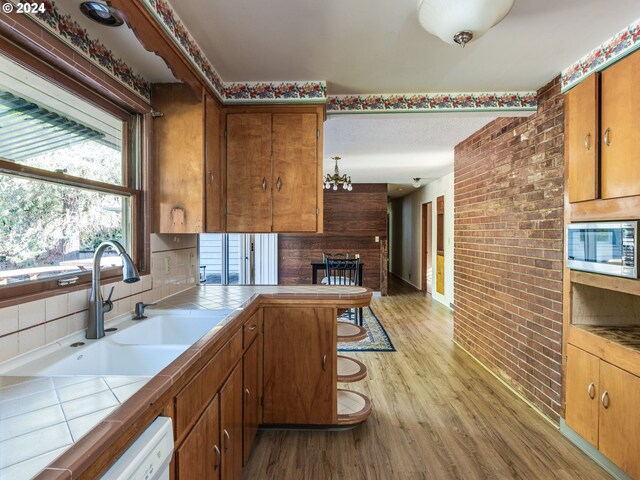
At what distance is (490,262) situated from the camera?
3.09 meters

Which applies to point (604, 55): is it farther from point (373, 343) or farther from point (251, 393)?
point (373, 343)

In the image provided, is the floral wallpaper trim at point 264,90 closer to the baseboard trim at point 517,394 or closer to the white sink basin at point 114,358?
the white sink basin at point 114,358

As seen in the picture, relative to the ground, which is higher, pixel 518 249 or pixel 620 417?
pixel 518 249

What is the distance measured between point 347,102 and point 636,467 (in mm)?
2678

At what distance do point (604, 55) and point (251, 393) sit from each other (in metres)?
2.74


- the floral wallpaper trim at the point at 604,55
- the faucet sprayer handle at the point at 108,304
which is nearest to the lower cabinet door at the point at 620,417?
the floral wallpaper trim at the point at 604,55

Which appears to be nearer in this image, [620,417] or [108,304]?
[108,304]

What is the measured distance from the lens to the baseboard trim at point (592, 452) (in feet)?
5.87

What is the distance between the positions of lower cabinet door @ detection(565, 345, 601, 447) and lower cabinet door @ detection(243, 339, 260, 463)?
1.92 metres

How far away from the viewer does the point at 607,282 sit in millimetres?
1848

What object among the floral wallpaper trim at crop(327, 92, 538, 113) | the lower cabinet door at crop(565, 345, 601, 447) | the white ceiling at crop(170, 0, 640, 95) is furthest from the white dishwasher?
the floral wallpaper trim at crop(327, 92, 538, 113)

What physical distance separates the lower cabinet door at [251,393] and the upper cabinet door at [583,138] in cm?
214
